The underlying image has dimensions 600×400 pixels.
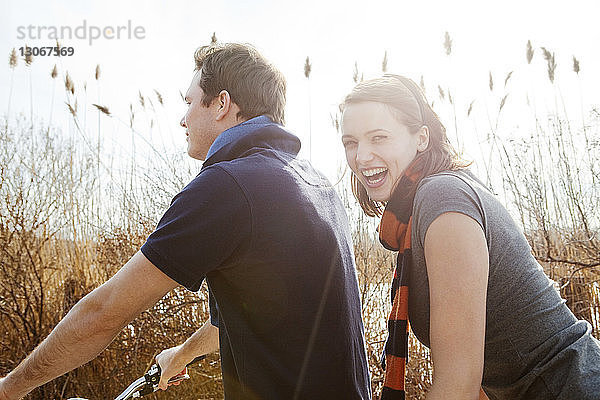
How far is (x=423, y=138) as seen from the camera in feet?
4.93

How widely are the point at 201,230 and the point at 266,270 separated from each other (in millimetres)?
190

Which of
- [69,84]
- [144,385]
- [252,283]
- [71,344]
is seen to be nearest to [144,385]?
[144,385]

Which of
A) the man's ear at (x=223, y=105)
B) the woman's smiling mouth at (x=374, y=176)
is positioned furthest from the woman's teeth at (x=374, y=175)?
the man's ear at (x=223, y=105)

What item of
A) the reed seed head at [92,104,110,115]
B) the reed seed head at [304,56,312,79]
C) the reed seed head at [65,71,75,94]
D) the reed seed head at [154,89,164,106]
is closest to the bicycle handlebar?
the reed seed head at [304,56,312,79]

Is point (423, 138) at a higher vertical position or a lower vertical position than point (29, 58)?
lower

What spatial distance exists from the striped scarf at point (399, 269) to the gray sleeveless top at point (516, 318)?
55 millimetres

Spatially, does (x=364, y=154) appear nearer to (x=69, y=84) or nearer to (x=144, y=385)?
(x=144, y=385)

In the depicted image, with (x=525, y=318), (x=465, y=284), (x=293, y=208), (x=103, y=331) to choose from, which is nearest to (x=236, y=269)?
(x=293, y=208)

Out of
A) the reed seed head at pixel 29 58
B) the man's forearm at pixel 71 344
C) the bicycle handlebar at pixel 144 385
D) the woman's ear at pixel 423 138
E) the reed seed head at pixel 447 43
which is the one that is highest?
the reed seed head at pixel 29 58

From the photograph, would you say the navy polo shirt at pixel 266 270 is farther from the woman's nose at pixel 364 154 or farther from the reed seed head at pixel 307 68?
the reed seed head at pixel 307 68

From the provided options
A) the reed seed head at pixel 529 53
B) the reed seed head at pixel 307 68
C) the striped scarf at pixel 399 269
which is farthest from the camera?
the reed seed head at pixel 307 68

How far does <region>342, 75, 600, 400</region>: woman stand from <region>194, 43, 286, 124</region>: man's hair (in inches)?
15.0

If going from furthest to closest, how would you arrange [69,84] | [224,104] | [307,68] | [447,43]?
1. [69,84]
2. [307,68]
3. [447,43]
4. [224,104]

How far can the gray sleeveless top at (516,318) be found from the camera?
1.18m
